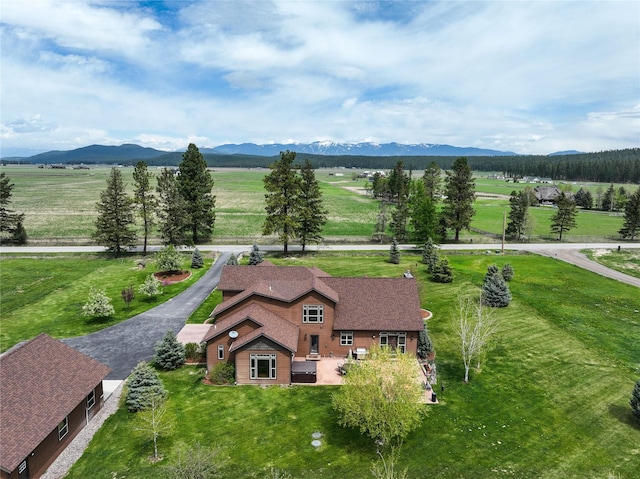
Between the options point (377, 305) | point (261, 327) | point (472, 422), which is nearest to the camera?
point (472, 422)

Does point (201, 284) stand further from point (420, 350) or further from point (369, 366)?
point (369, 366)

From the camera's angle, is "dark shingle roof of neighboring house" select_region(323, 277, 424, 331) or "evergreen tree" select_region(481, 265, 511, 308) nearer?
"dark shingle roof of neighboring house" select_region(323, 277, 424, 331)

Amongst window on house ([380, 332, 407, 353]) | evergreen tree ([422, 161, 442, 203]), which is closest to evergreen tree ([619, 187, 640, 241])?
evergreen tree ([422, 161, 442, 203])

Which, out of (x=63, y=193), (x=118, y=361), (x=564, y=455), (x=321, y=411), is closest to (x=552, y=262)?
(x=564, y=455)

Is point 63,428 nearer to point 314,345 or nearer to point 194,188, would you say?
point 314,345

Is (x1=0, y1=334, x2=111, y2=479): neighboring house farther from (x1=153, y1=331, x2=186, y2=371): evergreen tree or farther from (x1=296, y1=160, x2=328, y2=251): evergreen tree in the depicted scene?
(x1=296, y1=160, x2=328, y2=251): evergreen tree

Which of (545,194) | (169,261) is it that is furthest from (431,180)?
(169,261)
